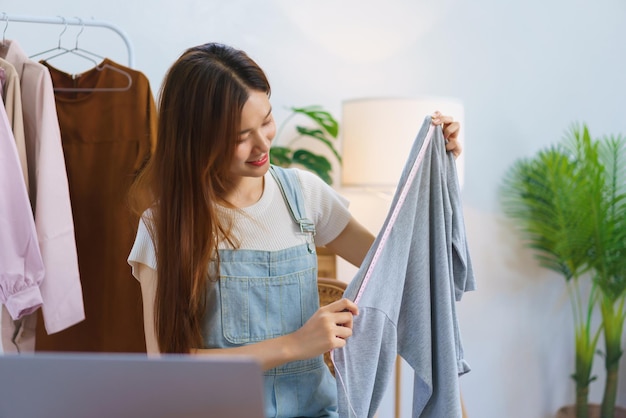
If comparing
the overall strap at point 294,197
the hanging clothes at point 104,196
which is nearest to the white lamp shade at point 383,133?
the hanging clothes at point 104,196

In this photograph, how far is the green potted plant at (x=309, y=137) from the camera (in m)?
2.82

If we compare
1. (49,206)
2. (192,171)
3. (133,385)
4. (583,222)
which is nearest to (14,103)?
(49,206)

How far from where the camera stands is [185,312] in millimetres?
1449

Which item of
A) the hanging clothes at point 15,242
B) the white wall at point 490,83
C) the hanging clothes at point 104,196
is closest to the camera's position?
the hanging clothes at point 15,242

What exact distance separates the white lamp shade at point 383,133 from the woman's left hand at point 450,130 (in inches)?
35.5

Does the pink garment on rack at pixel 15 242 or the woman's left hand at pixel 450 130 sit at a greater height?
the woman's left hand at pixel 450 130

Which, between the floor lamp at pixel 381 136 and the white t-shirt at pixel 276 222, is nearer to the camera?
the white t-shirt at pixel 276 222

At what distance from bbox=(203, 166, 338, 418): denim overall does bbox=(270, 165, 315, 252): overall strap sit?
6 cm

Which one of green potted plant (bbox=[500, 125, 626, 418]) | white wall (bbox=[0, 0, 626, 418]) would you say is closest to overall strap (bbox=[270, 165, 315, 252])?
white wall (bbox=[0, 0, 626, 418])

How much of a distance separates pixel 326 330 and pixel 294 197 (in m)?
0.38

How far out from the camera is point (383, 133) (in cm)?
251

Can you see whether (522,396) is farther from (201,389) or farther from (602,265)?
(201,389)

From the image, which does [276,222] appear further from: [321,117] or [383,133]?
[321,117]

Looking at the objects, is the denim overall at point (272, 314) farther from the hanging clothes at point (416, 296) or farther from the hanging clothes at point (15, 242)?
the hanging clothes at point (15, 242)
